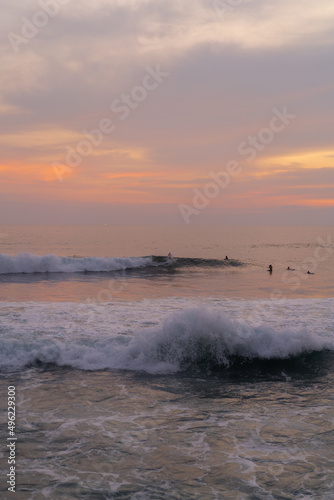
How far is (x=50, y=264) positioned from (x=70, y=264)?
2256 millimetres

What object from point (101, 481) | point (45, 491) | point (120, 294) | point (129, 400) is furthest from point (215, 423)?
point (120, 294)

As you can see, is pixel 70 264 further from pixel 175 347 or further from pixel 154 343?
pixel 175 347

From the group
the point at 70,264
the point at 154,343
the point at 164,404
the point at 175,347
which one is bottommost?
the point at 164,404

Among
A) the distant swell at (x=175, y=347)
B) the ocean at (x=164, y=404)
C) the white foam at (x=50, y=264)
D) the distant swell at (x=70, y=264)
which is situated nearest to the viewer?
the ocean at (x=164, y=404)

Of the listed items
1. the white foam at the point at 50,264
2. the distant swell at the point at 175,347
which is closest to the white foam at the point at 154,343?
the distant swell at the point at 175,347

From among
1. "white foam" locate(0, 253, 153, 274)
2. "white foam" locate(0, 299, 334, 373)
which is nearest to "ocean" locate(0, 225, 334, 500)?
"white foam" locate(0, 299, 334, 373)

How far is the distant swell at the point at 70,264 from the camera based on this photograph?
139 ft

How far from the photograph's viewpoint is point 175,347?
13.3 m

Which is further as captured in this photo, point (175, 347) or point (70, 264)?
point (70, 264)

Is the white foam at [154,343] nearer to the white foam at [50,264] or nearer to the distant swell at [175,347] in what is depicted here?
the distant swell at [175,347]

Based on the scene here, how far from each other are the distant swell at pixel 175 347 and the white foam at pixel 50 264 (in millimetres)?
29233

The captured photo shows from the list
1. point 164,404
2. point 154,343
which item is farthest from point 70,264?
point 164,404

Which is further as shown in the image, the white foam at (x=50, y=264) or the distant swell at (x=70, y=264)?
the distant swell at (x=70, y=264)

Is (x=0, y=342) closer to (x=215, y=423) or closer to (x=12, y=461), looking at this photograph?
(x=12, y=461)
